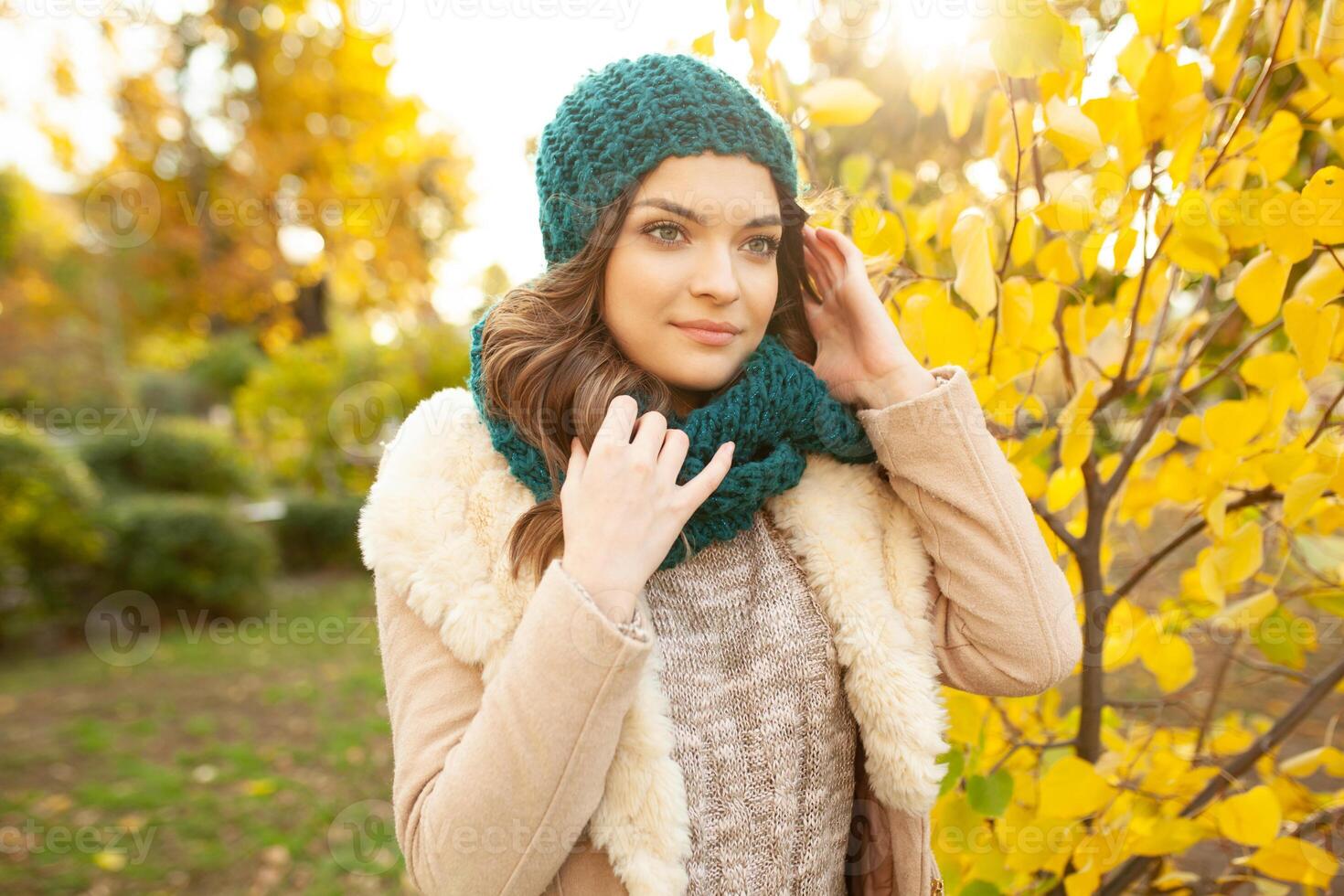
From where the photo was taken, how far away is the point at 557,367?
4.64 feet

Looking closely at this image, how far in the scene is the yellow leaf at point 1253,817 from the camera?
1487mm

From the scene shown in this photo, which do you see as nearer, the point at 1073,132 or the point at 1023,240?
the point at 1073,132

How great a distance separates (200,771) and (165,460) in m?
4.48

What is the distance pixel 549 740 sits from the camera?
3.67 ft

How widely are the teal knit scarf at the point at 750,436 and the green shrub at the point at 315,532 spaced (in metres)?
8.37

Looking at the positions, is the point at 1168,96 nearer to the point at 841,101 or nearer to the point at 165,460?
the point at 841,101

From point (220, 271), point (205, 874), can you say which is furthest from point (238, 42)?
Answer: point (205, 874)

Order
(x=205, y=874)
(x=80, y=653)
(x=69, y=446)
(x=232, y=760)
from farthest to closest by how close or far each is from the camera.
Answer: (x=69, y=446), (x=80, y=653), (x=232, y=760), (x=205, y=874)

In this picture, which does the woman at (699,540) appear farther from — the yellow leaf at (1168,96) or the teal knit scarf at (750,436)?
the yellow leaf at (1168,96)

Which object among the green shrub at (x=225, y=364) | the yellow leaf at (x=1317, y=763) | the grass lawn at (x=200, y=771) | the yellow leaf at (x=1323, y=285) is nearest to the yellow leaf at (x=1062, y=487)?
the yellow leaf at (x=1323, y=285)

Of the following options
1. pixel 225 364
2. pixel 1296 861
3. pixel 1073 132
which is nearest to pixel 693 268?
pixel 1073 132

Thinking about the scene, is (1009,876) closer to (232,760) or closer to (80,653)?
(232,760)

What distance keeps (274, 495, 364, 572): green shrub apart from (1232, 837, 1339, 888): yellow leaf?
8.75 m

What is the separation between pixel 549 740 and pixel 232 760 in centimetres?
449
